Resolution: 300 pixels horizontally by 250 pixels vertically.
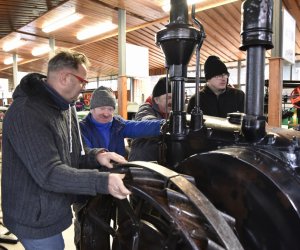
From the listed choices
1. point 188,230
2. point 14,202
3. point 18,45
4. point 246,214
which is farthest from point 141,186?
point 18,45

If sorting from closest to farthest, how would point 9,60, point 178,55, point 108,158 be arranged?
point 178,55, point 108,158, point 9,60

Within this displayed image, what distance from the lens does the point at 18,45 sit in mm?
10539

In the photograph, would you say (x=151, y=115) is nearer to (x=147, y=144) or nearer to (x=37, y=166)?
(x=147, y=144)

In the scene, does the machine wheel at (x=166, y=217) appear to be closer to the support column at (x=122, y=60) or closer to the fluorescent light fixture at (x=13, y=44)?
the support column at (x=122, y=60)

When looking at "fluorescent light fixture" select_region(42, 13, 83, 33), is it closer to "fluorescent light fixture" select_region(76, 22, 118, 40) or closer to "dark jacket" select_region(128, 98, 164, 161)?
"fluorescent light fixture" select_region(76, 22, 118, 40)

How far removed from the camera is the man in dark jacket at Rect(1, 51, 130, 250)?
133cm

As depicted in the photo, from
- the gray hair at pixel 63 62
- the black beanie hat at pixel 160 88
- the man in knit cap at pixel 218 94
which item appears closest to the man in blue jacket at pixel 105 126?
the black beanie hat at pixel 160 88

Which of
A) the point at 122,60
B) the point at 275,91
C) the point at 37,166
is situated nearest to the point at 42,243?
the point at 37,166

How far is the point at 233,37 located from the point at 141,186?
8286 millimetres

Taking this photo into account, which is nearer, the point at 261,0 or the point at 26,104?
the point at 261,0

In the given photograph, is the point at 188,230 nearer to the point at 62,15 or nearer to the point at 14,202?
the point at 14,202

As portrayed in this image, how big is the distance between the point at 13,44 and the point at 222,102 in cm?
952

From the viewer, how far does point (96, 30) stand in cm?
845

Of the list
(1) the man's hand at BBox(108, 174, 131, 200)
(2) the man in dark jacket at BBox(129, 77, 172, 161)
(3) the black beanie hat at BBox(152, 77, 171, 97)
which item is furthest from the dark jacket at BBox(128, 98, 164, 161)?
(1) the man's hand at BBox(108, 174, 131, 200)
